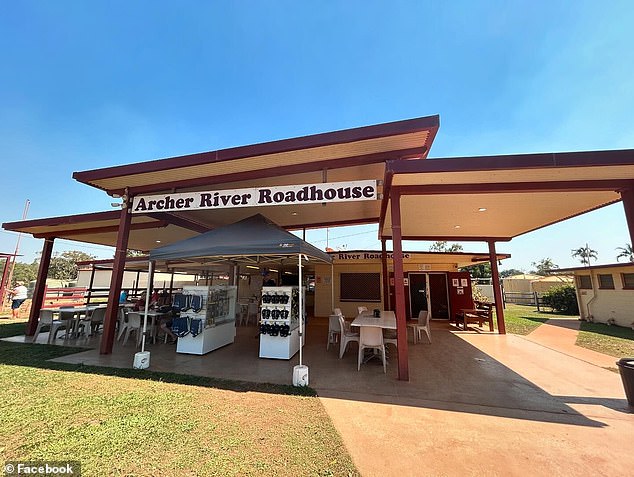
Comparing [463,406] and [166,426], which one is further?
[463,406]

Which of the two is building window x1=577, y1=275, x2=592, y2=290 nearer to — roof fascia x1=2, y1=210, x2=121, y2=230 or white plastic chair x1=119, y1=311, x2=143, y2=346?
white plastic chair x1=119, y1=311, x2=143, y2=346

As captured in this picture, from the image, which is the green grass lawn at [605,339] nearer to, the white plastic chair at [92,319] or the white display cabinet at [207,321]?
the white display cabinet at [207,321]

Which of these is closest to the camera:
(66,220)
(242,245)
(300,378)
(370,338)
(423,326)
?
(300,378)

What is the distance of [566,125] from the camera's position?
5.96 m

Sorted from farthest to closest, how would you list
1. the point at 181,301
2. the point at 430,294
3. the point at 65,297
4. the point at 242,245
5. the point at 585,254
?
the point at 585,254, the point at 65,297, the point at 430,294, the point at 181,301, the point at 242,245

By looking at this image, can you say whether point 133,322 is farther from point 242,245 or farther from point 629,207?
point 629,207

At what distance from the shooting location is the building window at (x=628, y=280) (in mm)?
9694

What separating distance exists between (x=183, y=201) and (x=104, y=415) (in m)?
3.69

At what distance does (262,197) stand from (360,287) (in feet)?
25.9

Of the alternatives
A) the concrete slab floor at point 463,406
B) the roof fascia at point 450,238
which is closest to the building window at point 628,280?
the roof fascia at point 450,238

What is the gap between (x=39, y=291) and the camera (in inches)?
309

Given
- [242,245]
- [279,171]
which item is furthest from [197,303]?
[279,171]

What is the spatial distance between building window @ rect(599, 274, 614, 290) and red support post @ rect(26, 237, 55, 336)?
1943 centimetres

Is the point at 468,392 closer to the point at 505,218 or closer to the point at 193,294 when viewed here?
the point at 505,218
